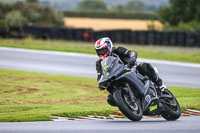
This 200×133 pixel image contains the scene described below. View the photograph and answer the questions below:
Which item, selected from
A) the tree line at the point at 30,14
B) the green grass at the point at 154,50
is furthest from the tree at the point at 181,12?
the green grass at the point at 154,50

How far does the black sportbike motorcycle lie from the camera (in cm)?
749

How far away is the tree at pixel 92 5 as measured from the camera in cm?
12462

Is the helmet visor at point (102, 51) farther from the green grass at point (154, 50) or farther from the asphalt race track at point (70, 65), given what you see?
the green grass at point (154, 50)

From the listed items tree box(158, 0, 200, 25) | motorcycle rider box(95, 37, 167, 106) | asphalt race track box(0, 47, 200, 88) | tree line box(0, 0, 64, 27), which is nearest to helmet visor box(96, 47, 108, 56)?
motorcycle rider box(95, 37, 167, 106)

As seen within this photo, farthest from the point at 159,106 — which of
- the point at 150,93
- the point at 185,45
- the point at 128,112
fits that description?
the point at 185,45

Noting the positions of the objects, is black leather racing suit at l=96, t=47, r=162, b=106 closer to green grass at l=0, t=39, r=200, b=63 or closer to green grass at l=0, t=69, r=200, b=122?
green grass at l=0, t=69, r=200, b=122

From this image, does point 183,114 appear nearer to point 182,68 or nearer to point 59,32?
point 182,68

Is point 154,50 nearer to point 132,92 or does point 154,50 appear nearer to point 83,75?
point 83,75

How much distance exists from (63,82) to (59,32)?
1896 cm

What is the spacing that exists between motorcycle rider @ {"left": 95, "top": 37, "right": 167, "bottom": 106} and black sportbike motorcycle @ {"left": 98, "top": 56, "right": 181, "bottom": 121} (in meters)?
0.11

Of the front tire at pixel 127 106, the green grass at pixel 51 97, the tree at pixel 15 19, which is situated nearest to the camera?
the front tire at pixel 127 106

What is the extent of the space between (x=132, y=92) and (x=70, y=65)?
35.4 ft

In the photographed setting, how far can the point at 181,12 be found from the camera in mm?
42969

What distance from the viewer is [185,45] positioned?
95.2ft
